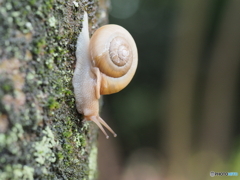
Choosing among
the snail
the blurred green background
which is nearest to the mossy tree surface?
the snail

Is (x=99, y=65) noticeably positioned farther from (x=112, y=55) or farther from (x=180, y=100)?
(x=180, y=100)

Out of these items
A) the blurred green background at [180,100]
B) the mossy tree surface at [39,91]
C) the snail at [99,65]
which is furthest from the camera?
the blurred green background at [180,100]

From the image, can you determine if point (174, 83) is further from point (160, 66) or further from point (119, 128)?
point (119, 128)

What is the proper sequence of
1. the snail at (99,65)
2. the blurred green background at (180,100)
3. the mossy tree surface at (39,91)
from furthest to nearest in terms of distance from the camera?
the blurred green background at (180,100)
the snail at (99,65)
the mossy tree surface at (39,91)

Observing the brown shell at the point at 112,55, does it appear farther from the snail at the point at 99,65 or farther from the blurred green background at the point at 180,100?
the blurred green background at the point at 180,100

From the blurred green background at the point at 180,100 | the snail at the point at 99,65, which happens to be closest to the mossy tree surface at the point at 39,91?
the snail at the point at 99,65

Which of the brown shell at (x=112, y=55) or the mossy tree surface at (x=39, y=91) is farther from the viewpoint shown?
the brown shell at (x=112, y=55)

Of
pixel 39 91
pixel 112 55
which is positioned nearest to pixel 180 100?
pixel 112 55
